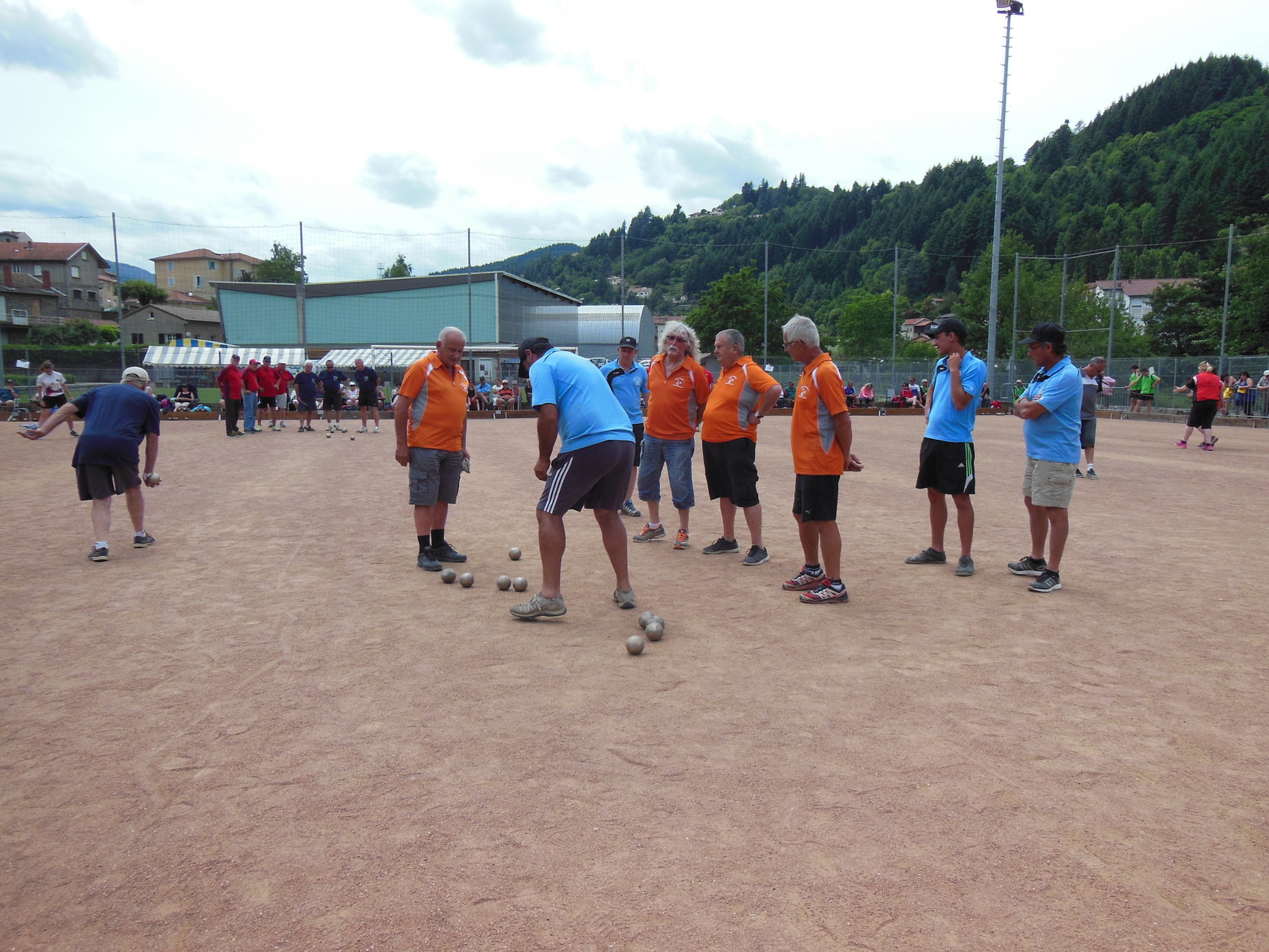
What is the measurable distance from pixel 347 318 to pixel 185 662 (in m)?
49.4

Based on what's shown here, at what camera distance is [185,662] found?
15.7 ft

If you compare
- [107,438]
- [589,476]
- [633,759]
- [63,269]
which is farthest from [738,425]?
[63,269]

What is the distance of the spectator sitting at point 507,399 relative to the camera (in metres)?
31.1

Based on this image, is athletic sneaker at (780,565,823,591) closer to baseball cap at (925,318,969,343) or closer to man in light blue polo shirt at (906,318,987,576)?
man in light blue polo shirt at (906,318,987,576)

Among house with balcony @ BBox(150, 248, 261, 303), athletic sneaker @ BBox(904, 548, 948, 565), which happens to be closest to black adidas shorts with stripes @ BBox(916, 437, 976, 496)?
athletic sneaker @ BBox(904, 548, 948, 565)

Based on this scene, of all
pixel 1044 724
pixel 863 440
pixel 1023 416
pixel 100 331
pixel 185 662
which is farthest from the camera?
pixel 100 331

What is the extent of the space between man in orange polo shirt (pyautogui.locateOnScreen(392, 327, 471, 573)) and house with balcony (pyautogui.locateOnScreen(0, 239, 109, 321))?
74.5 metres

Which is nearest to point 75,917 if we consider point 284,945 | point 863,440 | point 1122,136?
point 284,945

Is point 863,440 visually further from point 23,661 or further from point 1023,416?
point 23,661

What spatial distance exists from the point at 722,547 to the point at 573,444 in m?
2.74

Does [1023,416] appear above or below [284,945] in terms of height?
above

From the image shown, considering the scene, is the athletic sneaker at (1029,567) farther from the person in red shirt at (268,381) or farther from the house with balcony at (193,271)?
the house with balcony at (193,271)

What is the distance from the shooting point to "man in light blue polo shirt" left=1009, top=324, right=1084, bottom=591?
6297 mm

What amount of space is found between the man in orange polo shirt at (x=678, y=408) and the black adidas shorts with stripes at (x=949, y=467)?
2.12 metres
